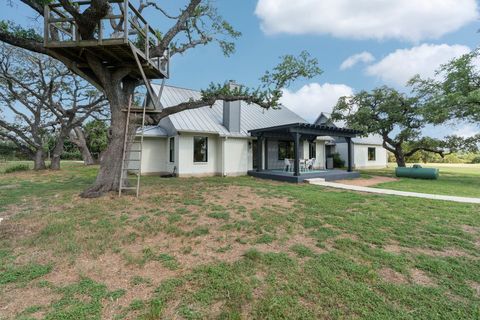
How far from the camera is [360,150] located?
77.1 feet

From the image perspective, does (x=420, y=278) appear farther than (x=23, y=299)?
Yes

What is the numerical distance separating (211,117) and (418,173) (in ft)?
43.4

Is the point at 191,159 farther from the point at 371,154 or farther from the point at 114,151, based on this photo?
the point at 371,154

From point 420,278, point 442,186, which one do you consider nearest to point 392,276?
point 420,278

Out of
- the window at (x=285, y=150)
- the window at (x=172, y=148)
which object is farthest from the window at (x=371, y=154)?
the window at (x=172, y=148)

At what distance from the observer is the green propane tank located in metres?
13.6

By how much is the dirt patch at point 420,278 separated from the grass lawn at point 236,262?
0.02 m

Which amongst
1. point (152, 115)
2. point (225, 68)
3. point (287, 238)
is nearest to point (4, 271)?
point (287, 238)

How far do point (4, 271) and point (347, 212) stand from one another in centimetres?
668

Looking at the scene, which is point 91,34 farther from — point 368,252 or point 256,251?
point 368,252

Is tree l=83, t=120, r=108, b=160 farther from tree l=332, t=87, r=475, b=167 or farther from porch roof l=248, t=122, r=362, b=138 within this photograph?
tree l=332, t=87, r=475, b=167

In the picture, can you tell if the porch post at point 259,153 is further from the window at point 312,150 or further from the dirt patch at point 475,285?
the dirt patch at point 475,285

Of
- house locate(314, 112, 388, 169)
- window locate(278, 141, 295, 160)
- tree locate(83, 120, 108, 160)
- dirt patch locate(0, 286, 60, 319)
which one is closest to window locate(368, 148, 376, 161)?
house locate(314, 112, 388, 169)

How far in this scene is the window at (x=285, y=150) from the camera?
684 inches
